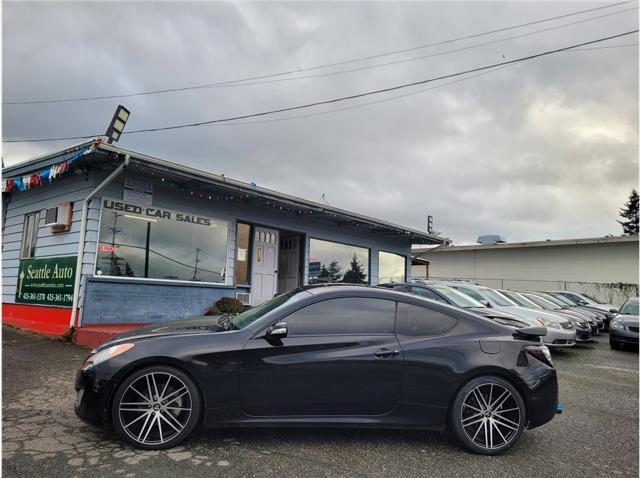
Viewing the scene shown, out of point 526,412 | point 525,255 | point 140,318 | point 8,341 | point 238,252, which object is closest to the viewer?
point 526,412

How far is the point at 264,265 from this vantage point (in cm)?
1179

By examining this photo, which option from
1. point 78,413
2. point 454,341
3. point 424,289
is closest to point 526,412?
point 454,341

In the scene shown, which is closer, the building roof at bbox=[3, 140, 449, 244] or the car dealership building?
the building roof at bbox=[3, 140, 449, 244]

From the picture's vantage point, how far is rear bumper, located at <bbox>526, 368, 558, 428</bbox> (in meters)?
3.83

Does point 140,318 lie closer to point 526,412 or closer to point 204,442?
point 204,442

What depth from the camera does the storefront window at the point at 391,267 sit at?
16.2 meters

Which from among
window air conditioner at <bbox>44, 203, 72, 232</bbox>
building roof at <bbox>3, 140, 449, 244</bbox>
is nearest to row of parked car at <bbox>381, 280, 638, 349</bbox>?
building roof at <bbox>3, 140, 449, 244</bbox>

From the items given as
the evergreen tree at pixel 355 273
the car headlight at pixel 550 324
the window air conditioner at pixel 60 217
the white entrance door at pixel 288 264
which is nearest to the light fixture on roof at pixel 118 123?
the window air conditioner at pixel 60 217

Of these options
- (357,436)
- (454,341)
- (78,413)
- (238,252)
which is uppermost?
(238,252)

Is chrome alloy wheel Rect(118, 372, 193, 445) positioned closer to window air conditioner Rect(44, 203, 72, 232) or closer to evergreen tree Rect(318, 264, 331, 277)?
window air conditioner Rect(44, 203, 72, 232)

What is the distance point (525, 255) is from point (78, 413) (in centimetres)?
2845

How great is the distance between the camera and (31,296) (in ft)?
31.0

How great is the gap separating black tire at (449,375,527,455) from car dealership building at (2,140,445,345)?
6.11m

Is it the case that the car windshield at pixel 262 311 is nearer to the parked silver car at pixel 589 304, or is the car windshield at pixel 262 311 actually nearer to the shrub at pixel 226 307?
the shrub at pixel 226 307
